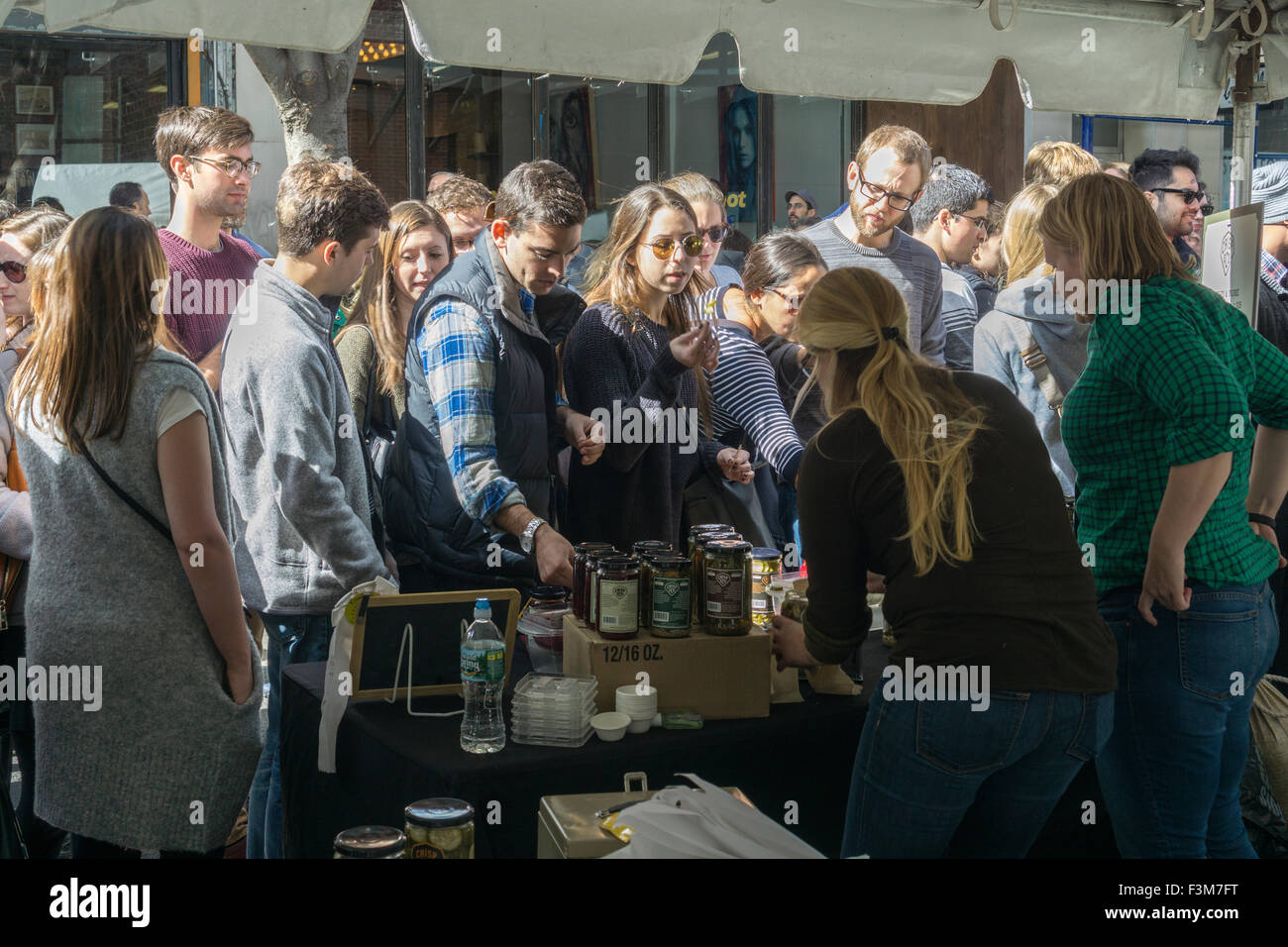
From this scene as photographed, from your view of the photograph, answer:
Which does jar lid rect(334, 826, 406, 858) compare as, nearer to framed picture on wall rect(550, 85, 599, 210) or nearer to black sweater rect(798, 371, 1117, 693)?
black sweater rect(798, 371, 1117, 693)

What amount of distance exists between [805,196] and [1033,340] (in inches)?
231

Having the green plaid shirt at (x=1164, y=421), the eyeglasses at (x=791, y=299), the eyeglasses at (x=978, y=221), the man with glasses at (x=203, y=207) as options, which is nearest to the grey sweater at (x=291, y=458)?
the man with glasses at (x=203, y=207)

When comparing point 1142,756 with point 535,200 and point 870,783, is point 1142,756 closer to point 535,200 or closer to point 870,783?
point 870,783

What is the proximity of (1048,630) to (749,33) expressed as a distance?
5.99 ft

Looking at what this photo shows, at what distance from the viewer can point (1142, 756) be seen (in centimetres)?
267

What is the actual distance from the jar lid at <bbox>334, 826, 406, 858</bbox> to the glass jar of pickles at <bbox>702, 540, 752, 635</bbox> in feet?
3.15

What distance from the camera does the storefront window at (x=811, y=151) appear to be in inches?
373

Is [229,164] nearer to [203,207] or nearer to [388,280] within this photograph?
[203,207]

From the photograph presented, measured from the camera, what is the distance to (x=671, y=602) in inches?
105

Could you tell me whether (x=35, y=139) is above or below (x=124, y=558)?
above

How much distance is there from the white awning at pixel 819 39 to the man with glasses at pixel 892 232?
28.3 inches

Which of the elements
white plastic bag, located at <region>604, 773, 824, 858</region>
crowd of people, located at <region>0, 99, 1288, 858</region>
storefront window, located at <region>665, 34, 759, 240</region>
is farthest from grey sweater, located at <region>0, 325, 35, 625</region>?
storefront window, located at <region>665, 34, 759, 240</region>

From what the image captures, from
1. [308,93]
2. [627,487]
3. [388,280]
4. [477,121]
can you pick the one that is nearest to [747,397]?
[627,487]
